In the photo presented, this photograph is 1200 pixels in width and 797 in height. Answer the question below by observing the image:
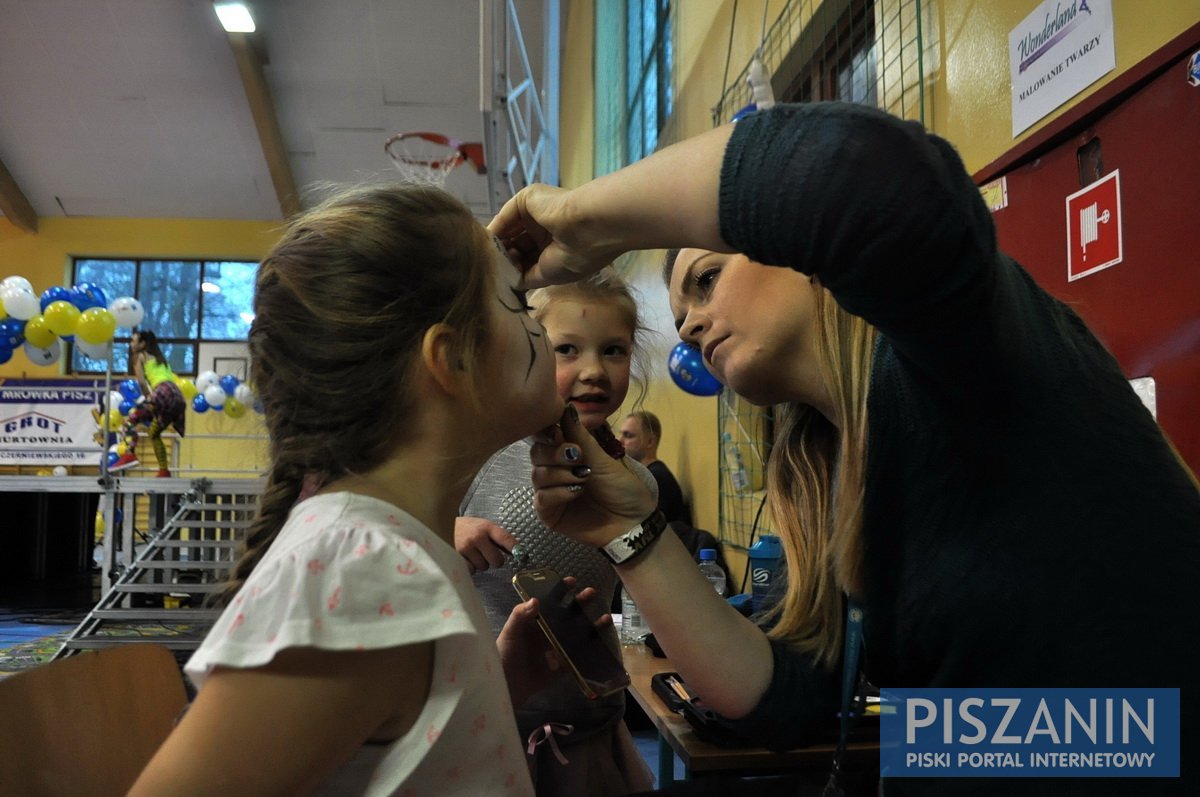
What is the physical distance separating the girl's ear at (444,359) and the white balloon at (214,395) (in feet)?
32.1

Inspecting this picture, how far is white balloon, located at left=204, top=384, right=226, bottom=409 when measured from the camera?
973 cm

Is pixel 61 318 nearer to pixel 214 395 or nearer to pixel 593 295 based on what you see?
pixel 214 395

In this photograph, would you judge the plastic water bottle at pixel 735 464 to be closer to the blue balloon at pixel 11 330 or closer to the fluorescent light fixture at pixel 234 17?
the blue balloon at pixel 11 330

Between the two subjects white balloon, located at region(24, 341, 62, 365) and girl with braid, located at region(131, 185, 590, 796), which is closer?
girl with braid, located at region(131, 185, 590, 796)

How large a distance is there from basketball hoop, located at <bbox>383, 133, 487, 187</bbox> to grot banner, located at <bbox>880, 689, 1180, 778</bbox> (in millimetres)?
6259

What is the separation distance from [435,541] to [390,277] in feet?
0.82

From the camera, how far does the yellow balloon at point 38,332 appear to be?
702cm

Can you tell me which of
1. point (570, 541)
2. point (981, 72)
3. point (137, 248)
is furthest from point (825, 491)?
point (137, 248)

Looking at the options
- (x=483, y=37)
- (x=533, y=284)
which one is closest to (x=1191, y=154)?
(x=533, y=284)

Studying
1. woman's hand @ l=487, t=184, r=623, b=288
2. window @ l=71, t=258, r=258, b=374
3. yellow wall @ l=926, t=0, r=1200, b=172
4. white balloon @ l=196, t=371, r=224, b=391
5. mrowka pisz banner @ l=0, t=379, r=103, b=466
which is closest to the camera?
woman's hand @ l=487, t=184, r=623, b=288

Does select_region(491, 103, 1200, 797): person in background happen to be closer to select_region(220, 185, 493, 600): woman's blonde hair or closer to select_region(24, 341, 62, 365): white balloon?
select_region(220, 185, 493, 600): woman's blonde hair

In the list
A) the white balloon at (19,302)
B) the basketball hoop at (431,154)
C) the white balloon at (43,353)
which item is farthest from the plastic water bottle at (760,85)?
the white balloon at (43,353)

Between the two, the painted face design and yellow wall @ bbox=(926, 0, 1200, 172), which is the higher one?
yellow wall @ bbox=(926, 0, 1200, 172)

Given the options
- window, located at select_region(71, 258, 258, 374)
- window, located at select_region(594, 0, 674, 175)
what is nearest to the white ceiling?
window, located at select_region(71, 258, 258, 374)
